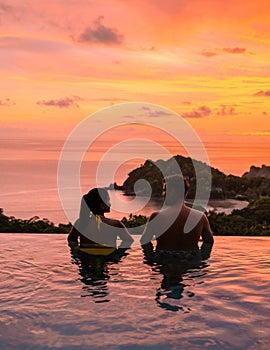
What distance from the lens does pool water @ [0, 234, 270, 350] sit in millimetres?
4164

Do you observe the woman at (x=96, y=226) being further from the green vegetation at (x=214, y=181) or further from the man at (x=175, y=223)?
the green vegetation at (x=214, y=181)

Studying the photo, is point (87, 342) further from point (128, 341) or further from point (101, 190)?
point (101, 190)

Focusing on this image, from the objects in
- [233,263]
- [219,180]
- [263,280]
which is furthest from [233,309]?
[219,180]

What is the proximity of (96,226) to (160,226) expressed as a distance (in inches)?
39.7

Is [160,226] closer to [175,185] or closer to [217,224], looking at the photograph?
[175,185]

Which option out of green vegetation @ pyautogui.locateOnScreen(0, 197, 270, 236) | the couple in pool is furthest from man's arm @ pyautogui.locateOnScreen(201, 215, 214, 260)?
green vegetation @ pyautogui.locateOnScreen(0, 197, 270, 236)

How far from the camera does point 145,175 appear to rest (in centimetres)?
2147

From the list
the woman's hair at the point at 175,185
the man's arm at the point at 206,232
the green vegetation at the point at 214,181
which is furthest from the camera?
the green vegetation at the point at 214,181

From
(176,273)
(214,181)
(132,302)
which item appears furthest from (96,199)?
(214,181)

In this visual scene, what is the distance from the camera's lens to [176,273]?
646 cm

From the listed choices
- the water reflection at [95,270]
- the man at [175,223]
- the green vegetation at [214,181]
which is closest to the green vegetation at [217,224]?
the water reflection at [95,270]

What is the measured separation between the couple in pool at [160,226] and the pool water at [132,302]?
11.7 inches

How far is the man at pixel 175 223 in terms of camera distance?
6938 millimetres

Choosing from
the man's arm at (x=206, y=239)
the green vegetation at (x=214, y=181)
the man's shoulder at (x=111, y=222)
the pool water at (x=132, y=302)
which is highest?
the green vegetation at (x=214, y=181)
